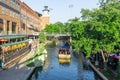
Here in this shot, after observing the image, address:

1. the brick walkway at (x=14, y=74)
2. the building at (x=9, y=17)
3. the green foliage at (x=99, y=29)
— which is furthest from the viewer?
the building at (x=9, y=17)

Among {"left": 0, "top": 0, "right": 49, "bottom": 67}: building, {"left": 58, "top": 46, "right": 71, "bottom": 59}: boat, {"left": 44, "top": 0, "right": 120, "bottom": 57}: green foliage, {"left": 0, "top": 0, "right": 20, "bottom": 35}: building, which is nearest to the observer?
{"left": 44, "top": 0, "right": 120, "bottom": 57}: green foliage

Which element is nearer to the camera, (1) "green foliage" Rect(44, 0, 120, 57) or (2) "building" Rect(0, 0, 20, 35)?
(1) "green foliage" Rect(44, 0, 120, 57)

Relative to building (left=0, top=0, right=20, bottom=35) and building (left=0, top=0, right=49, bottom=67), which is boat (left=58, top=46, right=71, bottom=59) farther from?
building (left=0, top=0, right=20, bottom=35)

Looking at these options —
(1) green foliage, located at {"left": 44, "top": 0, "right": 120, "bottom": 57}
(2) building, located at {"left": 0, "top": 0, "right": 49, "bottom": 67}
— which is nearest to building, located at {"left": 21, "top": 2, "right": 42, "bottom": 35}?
(2) building, located at {"left": 0, "top": 0, "right": 49, "bottom": 67}

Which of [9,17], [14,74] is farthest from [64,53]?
[14,74]

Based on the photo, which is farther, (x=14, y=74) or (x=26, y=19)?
(x=26, y=19)

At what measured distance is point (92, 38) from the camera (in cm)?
4159

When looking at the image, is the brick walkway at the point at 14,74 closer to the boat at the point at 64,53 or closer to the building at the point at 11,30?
the building at the point at 11,30

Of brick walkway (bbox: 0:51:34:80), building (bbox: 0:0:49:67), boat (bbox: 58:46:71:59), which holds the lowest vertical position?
brick walkway (bbox: 0:51:34:80)

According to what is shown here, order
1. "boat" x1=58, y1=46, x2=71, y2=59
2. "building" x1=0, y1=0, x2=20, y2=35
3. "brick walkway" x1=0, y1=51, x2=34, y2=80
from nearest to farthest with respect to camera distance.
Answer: "brick walkway" x1=0, y1=51, x2=34, y2=80
"boat" x1=58, y1=46, x2=71, y2=59
"building" x1=0, y1=0, x2=20, y2=35

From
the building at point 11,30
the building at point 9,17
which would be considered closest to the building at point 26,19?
the building at point 11,30

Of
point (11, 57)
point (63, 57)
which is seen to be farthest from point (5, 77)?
point (63, 57)

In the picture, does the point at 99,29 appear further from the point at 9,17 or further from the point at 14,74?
the point at 9,17

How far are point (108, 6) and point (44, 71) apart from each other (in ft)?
55.6
